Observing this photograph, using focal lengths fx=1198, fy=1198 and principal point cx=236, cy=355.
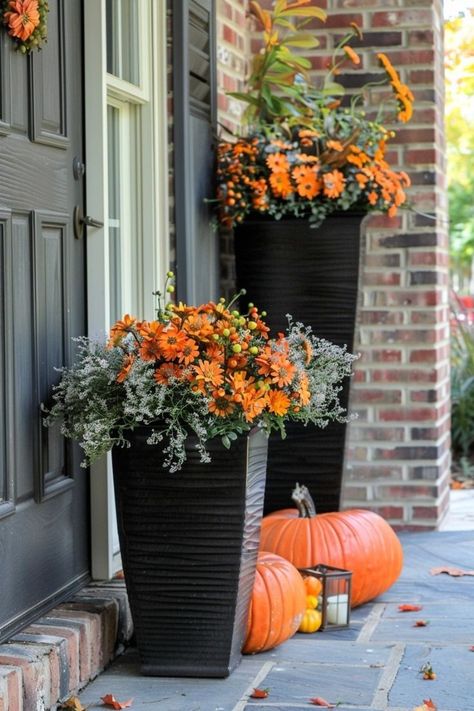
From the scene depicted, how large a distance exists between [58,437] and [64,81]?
37.6 inches

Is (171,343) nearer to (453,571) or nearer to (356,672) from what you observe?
(356,672)

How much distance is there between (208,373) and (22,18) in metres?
0.93

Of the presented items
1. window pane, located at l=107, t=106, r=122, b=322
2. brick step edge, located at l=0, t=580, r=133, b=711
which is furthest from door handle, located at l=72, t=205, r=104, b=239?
brick step edge, located at l=0, t=580, r=133, b=711

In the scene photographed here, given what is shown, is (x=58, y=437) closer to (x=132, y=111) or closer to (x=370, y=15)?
(x=132, y=111)

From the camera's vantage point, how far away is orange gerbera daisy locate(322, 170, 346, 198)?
4203 mm

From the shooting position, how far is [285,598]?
3381 mm

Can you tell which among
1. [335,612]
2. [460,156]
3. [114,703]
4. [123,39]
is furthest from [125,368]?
[460,156]

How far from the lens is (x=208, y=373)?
284 cm

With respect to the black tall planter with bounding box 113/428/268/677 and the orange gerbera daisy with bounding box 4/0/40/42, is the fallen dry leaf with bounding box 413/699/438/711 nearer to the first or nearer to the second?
the black tall planter with bounding box 113/428/268/677

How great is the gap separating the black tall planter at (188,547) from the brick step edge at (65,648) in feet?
0.39

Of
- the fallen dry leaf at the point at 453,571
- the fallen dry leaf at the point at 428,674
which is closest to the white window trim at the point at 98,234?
the fallen dry leaf at the point at 428,674

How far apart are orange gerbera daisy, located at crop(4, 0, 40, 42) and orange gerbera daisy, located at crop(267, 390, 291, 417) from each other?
1.03 m

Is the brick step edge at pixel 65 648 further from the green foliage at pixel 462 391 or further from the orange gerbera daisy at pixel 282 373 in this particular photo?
the green foliage at pixel 462 391

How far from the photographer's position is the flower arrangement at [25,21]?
2.77 meters
